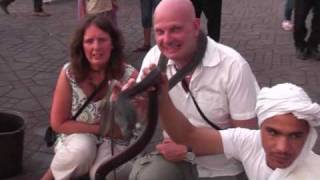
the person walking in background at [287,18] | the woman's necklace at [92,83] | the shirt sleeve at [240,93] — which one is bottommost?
the person walking in background at [287,18]

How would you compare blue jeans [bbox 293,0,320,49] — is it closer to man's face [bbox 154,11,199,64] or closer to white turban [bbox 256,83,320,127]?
man's face [bbox 154,11,199,64]

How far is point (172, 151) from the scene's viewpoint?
291 cm

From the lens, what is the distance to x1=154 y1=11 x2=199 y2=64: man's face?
9.12ft

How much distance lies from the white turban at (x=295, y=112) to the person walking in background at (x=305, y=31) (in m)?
5.26

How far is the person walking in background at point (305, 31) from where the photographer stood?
738 centimetres

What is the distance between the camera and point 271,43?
26.9 feet

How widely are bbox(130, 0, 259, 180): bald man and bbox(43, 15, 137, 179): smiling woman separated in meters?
0.76

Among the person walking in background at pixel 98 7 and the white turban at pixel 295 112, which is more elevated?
the white turban at pixel 295 112

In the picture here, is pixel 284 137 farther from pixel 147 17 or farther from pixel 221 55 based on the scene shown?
pixel 147 17

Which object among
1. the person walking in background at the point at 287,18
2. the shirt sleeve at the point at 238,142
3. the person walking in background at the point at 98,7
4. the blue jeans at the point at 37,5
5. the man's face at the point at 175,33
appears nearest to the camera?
the shirt sleeve at the point at 238,142

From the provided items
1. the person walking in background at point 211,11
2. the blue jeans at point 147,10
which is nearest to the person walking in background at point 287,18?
the person walking in background at point 211,11

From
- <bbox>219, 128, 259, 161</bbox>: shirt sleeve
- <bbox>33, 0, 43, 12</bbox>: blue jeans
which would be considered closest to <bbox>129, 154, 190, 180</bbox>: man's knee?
<bbox>219, 128, 259, 161</bbox>: shirt sleeve

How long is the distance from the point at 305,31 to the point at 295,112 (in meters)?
5.51

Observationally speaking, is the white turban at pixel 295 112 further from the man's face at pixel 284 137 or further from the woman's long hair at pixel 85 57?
the woman's long hair at pixel 85 57
